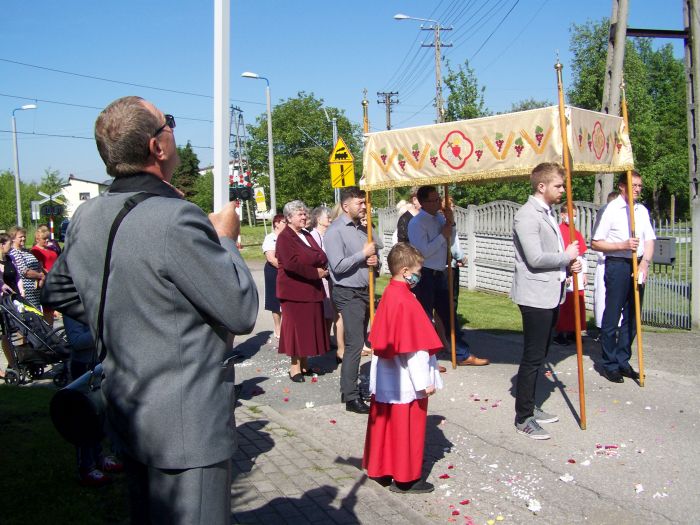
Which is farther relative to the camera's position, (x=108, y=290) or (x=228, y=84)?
(x=228, y=84)

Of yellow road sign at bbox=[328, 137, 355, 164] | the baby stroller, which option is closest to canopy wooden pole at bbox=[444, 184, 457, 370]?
the baby stroller

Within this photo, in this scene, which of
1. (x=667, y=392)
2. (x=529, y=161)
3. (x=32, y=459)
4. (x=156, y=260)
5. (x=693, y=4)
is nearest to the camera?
(x=156, y=260)

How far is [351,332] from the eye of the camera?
694 cm

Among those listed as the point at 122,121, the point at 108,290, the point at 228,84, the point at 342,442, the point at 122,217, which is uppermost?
the point at 228,84

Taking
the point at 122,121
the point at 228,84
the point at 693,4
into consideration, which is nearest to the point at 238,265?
the point at 122,121

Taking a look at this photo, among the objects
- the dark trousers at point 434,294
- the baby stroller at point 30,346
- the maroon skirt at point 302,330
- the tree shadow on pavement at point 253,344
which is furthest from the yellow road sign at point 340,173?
the maroon skirt at point 302,330

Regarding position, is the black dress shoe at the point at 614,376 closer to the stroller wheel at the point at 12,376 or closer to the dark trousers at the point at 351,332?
the dark trousers at the point at 351,332

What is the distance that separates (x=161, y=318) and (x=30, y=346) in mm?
7982

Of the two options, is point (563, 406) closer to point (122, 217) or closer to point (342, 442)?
point (342, 442)

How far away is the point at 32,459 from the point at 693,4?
10.8 meters

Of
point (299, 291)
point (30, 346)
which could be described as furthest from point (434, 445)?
point (30, 346)

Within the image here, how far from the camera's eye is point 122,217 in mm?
2166

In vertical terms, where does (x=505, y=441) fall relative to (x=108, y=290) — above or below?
below

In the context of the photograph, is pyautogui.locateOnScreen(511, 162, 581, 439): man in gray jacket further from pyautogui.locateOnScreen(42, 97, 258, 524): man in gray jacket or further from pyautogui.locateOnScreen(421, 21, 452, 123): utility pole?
pyautogui.locateOnScreen(421, 21, 452, 123): utility pole
